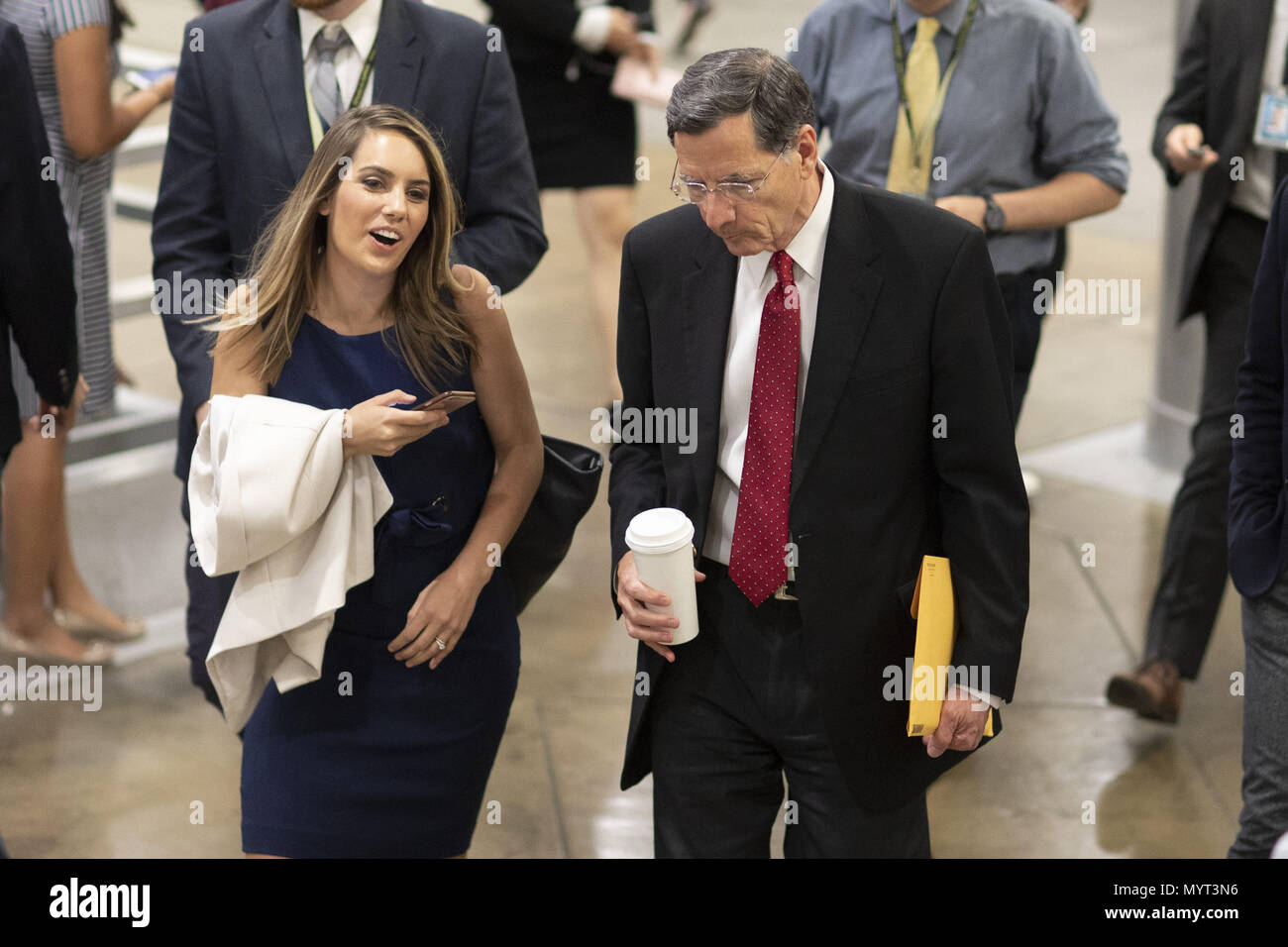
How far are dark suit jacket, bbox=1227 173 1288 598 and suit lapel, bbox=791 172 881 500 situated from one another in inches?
33.4

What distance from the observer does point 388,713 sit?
138 inches

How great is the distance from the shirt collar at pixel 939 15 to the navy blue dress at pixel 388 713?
176 centimetres

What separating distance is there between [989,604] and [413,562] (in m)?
1.20

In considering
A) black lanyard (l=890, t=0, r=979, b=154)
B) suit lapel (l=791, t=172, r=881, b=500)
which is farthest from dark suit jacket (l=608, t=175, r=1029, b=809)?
black lanyard (l=890, t=0, r=979, b=154)

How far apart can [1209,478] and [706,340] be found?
8.08 feet

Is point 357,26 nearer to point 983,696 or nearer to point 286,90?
point 286,90

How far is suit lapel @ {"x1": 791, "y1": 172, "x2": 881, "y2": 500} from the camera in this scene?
295 centimetres

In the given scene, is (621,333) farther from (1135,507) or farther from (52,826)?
(1135,507)

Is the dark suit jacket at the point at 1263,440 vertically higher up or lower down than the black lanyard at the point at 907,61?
lower down

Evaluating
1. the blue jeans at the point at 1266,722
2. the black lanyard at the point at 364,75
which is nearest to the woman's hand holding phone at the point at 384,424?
the black lanyard at the point at 364,75

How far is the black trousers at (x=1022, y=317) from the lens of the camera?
4551 millimetres

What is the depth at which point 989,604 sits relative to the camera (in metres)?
2.98

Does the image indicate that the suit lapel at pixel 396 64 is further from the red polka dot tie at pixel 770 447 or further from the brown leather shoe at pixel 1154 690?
the brown leather shoe at pixel 1154 690

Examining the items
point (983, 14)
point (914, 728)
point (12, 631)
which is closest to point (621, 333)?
point (914, 728)
